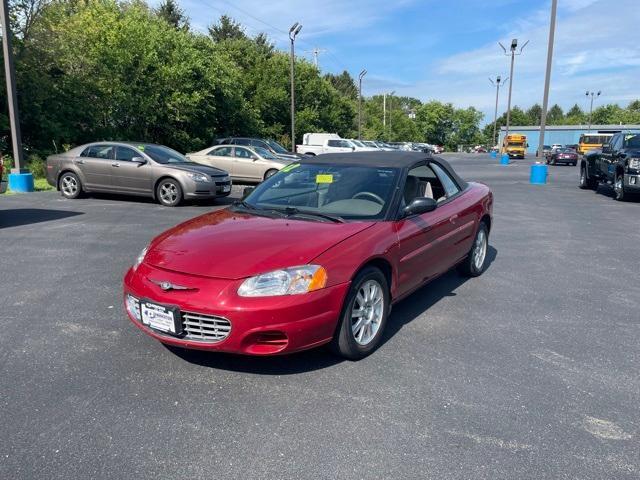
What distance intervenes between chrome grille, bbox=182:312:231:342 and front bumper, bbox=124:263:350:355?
0.03 metres

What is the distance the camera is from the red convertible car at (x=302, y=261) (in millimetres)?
3326

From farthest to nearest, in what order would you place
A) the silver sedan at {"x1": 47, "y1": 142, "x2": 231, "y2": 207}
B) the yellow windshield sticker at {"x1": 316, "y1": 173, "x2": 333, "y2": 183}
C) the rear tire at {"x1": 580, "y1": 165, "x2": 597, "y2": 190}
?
the rear tire at {"x1": 580, "y1": 165, "x2": 597, "y2": 190} < the silver sedan at {"x1": 47, "y1": 142, "x2": 231, "y2": 207} < the yellow windshield sticker at {"x1": 316, "y1": 173, "x2": 333, "y2": 183}

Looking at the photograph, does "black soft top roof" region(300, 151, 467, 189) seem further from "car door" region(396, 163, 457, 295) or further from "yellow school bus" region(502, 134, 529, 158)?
"yellow school bus" region(502, 134, 529, 158)

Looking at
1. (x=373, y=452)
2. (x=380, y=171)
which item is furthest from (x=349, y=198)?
(x=373, y=452)

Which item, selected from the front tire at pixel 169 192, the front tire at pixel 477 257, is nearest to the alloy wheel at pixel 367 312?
the front tire at pixel 477 257

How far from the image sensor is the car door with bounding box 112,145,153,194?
1222cm

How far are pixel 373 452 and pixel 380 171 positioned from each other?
104 inches

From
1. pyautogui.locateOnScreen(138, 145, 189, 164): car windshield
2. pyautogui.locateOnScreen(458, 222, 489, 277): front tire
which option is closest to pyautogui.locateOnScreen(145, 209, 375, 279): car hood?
pyautogui.locateOnScreen(458, 222, 489, 277): front tire

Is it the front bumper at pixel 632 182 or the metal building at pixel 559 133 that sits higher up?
the metal building at pixel 559 133

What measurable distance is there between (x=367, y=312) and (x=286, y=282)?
2.71 ft

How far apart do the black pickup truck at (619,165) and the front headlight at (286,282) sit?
42.0ft

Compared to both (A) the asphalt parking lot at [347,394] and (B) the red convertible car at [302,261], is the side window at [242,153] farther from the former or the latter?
(B) the red convertible car at [302,261]

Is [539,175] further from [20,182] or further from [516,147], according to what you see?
[516,147]

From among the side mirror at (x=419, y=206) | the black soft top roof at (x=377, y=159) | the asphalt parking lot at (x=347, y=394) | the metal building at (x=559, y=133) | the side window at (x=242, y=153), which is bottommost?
the asphalt parking lot at (x=347, y=394)
